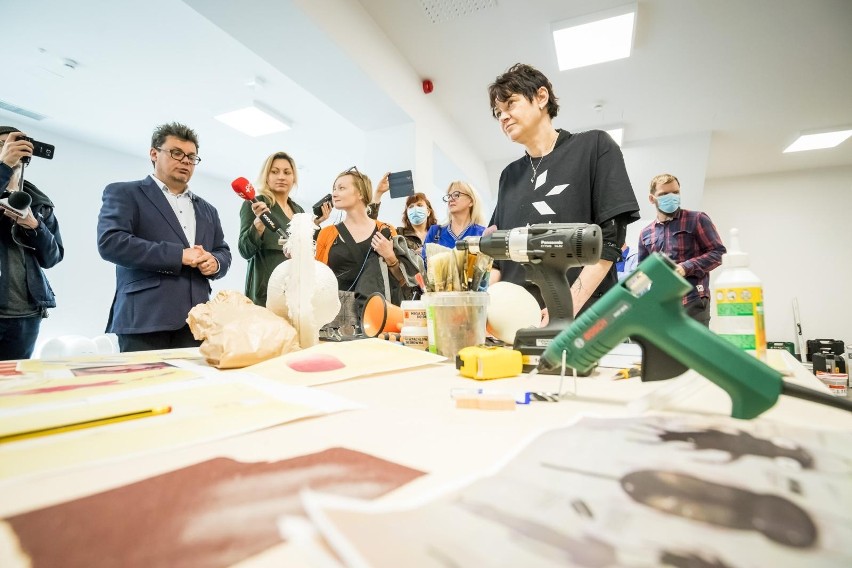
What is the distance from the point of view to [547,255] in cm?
66

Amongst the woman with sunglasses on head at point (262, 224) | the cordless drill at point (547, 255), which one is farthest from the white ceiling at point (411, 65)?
the cordless drill at point (547, 255)

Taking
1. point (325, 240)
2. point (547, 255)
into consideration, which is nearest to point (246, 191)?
point (325, 240)

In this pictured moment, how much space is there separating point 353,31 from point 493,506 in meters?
2.80

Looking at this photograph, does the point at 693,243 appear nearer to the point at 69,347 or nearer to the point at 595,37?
the point at 595,37

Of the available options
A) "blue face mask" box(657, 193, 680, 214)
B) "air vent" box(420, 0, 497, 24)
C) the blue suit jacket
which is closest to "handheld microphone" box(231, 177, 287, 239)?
the blue suit jacket

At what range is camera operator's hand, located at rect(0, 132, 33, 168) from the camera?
1.54 m

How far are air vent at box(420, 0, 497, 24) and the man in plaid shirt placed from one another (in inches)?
66.4

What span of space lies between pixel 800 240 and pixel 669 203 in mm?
4921

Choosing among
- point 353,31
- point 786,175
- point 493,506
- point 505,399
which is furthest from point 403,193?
point 786,175

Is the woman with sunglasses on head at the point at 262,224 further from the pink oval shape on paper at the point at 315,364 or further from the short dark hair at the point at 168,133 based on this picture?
→ the pink oval shape on paper at the point at 315,364

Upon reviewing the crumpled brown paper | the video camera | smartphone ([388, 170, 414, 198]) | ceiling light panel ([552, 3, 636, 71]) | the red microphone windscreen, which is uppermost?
ceiling light panel ([552, 3, 636, 71])

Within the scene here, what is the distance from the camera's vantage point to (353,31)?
7.86ft

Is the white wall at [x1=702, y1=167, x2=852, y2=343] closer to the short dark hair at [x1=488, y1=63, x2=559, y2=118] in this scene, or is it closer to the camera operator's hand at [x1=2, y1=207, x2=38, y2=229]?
the short dark hair at [x1=488, y1=63, x2=559, y2=118]

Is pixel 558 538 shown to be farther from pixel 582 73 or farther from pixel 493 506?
pixel 582 73
